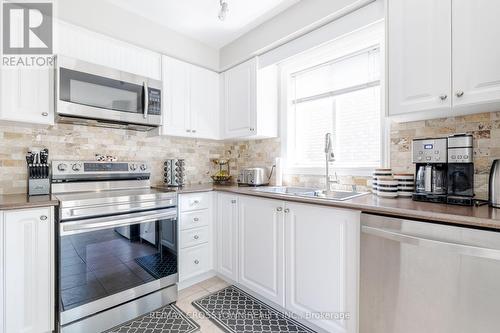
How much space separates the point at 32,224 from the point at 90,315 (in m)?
0.75

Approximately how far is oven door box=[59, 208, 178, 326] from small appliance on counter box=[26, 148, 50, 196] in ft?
1.81

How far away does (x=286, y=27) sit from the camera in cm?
227

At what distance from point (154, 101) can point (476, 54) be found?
7.87ft

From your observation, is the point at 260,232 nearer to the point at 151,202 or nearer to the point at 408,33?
the point at 151,202

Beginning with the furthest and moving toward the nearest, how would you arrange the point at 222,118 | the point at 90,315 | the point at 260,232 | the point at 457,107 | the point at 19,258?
the point at 222,118, the point at 260,232, the point at 90,315, the point at 19,258, the point at 457,107

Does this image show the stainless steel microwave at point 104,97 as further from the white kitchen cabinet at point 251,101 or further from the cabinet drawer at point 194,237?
the cabinet drawer at point 194,237

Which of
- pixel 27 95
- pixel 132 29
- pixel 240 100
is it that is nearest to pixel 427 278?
pixel 240 100

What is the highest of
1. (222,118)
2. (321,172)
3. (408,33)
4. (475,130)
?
(408,33)

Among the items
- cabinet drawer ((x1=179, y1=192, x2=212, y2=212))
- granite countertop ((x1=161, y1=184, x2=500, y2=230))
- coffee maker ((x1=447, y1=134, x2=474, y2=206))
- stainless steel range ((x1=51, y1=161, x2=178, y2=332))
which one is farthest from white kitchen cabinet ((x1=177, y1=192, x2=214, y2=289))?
coffee maker ((x1=447, y1=134, x2=474, y2=206))

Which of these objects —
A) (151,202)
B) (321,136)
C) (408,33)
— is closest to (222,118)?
(321,136)

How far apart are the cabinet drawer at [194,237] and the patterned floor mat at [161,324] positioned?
0.55 meters

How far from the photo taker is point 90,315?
173cm

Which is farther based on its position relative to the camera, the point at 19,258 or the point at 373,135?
the point at 373,135

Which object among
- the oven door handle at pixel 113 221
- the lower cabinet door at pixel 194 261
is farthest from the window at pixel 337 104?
the oven door handle at pixel 113 221
